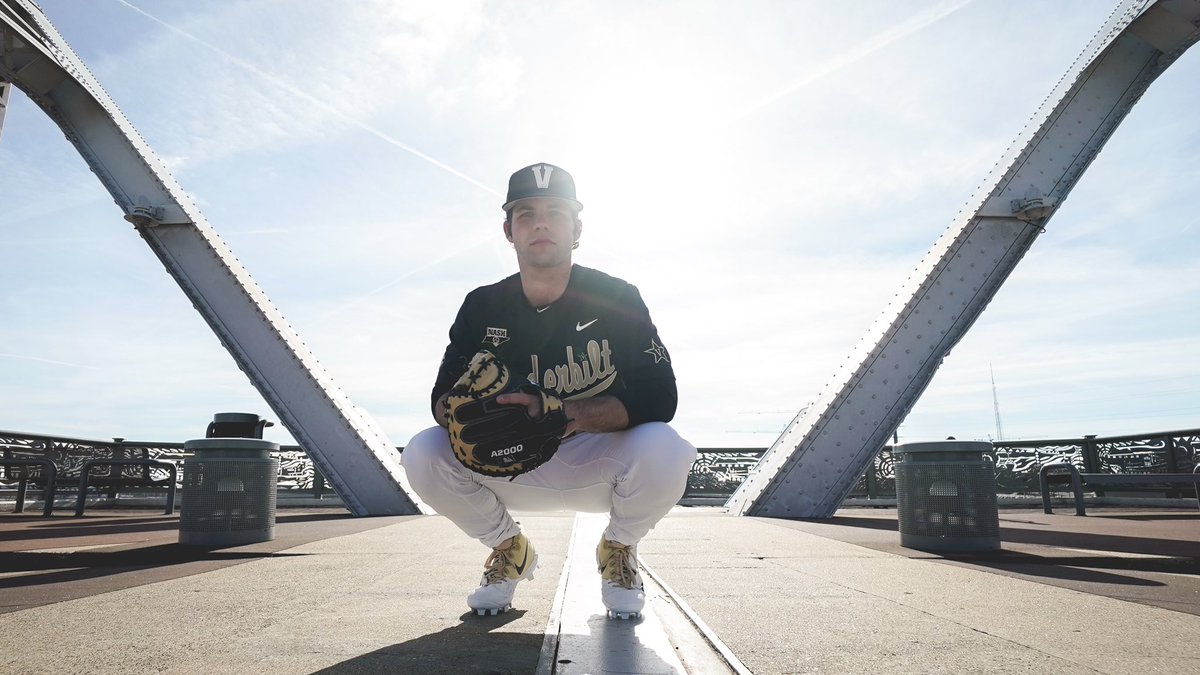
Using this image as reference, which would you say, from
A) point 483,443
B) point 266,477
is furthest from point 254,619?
point 266,477

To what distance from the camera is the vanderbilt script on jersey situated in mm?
2971

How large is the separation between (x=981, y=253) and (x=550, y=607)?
7518 millimetres

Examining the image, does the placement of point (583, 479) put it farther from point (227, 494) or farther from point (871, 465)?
point (871, 465)

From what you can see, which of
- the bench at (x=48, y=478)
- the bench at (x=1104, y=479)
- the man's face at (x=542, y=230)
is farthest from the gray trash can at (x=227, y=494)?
the bench at (x=1104, y=479)

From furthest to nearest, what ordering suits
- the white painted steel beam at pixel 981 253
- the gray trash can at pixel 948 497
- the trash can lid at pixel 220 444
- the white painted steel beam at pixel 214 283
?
the white painted steel beam at pixel 214 283
the white painted steel beam at pixel 981 253
the trash can lid at pixel 220 444
the gray trash can at pixel 948 497

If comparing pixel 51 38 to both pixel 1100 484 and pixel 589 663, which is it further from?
pixel 1100 484

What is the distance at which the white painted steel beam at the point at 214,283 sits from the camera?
9.60 metres

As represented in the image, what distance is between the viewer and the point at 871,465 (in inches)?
531

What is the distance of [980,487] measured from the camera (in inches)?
192

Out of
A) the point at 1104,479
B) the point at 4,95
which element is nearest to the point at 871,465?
the point at 1104,479

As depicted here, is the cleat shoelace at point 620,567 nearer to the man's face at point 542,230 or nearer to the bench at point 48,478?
the man's face at point 542,230

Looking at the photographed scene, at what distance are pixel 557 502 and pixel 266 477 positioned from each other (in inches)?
143

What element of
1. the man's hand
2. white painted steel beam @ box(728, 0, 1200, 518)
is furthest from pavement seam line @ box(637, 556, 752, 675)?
white painted steel beam @ box(728, 0, 1200, 518)

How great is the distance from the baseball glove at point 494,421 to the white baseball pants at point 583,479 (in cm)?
46
